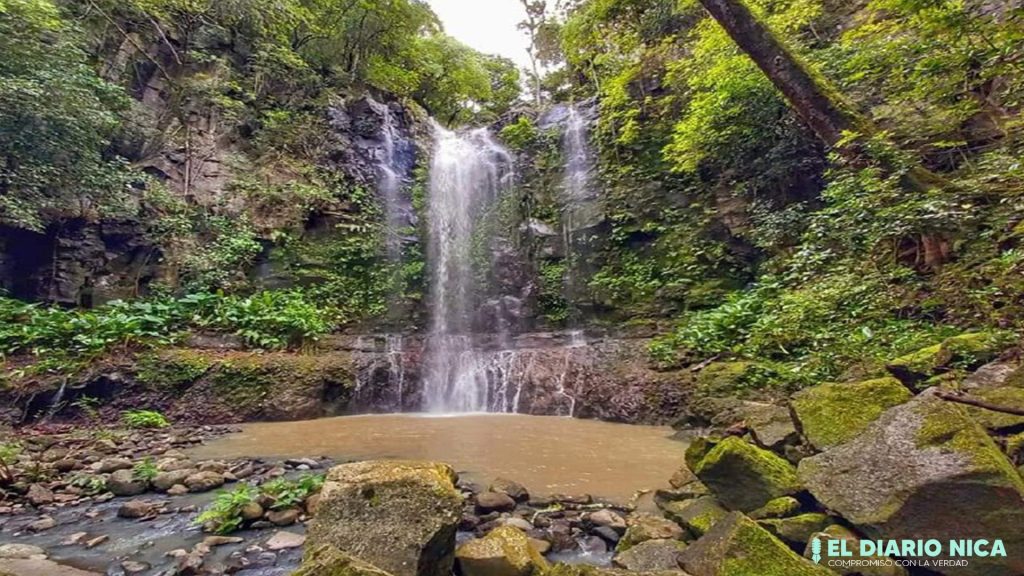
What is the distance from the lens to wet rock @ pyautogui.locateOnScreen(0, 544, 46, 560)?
8.36ft

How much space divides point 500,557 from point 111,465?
4.14 meters

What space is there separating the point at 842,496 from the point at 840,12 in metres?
11.1

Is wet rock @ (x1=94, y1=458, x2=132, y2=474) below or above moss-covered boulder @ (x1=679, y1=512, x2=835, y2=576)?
below

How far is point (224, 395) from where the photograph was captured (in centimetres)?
731

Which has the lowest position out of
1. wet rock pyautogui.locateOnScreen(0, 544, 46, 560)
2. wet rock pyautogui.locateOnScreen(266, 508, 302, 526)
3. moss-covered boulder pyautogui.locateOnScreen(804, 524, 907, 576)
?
wet rock pyautogui.locateOnScreen(0, 544, 46, 560)

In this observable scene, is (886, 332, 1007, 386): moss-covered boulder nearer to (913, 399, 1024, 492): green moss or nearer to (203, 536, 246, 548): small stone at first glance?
(913, 399, 1024, 492): green moss

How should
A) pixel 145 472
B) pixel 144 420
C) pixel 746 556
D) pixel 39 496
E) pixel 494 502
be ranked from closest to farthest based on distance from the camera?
pixel 746 556 → pixel 494 502 → pixel 39 496 → pixel 145 472 → pixel 144 420

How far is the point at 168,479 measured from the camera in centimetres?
372

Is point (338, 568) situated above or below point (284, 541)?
above

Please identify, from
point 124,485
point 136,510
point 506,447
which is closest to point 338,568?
point 136,510

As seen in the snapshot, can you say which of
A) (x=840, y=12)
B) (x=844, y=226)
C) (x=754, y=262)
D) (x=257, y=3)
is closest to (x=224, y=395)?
(x=844, y=226)

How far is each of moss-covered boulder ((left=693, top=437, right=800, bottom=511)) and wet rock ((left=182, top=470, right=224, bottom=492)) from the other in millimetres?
3603

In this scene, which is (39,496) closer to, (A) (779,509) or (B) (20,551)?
(B) (20,551)

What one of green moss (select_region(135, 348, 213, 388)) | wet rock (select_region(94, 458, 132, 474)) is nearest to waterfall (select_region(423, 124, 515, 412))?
green moss (select_region(135, 348, 213, 388))
